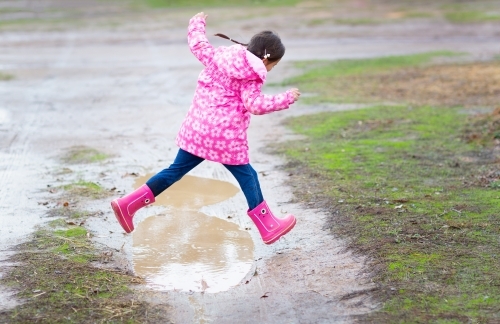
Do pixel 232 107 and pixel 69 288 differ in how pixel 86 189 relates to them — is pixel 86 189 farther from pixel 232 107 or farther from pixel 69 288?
pixel 69 288

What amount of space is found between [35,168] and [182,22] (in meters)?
15.7

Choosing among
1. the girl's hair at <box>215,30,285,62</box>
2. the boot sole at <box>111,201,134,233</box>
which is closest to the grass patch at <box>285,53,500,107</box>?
the girl's hair at <box>215,30,285,62</box>

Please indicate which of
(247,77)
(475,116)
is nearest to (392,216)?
(247,77)

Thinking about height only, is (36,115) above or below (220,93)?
below

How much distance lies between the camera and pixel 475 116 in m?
10.4

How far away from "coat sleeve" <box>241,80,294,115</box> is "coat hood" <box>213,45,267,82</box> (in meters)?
0.10

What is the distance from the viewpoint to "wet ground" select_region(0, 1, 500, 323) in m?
4.86

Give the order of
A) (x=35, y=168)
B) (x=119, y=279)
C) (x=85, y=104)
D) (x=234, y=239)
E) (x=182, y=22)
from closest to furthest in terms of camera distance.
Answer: (x=119, y=279), (x=234, y=239), (x=35, y=168), (x=85, y=104), (x=182, y=22)

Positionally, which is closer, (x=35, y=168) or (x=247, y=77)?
(x=247, y=77)

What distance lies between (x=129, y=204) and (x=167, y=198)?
1384 mm

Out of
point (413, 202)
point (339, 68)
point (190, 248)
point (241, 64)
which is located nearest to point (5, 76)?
point (339, 68)

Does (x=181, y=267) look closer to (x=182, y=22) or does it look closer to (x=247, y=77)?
(x=247, y=77)

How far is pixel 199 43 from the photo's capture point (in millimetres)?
5477

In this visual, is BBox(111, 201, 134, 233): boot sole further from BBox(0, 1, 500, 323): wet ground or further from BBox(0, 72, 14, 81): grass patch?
BBox(0, 72, 14, 81): grass patch
